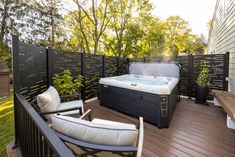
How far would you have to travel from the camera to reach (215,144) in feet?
7.45

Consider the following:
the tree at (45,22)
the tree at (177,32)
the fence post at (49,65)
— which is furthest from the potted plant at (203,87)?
the tree at (177,32)

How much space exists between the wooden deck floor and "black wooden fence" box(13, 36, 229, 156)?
129 centimetres

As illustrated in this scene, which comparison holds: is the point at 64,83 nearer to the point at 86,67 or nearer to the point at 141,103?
the point at 86,67

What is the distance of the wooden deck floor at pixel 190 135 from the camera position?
210cm

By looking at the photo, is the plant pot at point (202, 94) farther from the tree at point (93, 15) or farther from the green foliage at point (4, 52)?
the green foliage at point (4, 52)

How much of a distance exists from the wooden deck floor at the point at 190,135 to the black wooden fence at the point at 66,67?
1.29 metres

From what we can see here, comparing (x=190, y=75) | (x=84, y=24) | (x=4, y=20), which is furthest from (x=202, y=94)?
(x=4, y=20)

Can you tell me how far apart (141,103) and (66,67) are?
2276 mm

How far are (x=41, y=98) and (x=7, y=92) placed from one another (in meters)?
3.08

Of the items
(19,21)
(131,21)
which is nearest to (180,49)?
(131,21)

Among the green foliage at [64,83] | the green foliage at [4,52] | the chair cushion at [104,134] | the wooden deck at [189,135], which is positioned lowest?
the wooden deck at [189,135]

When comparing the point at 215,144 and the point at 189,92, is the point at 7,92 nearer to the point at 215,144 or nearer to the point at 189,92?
the point at 215,144

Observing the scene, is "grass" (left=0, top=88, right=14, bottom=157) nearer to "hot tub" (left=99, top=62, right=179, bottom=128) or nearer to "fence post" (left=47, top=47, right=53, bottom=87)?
"fence post" (left=47, top=47, right=53, bottom=87)

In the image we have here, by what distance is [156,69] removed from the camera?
546 centimetres
